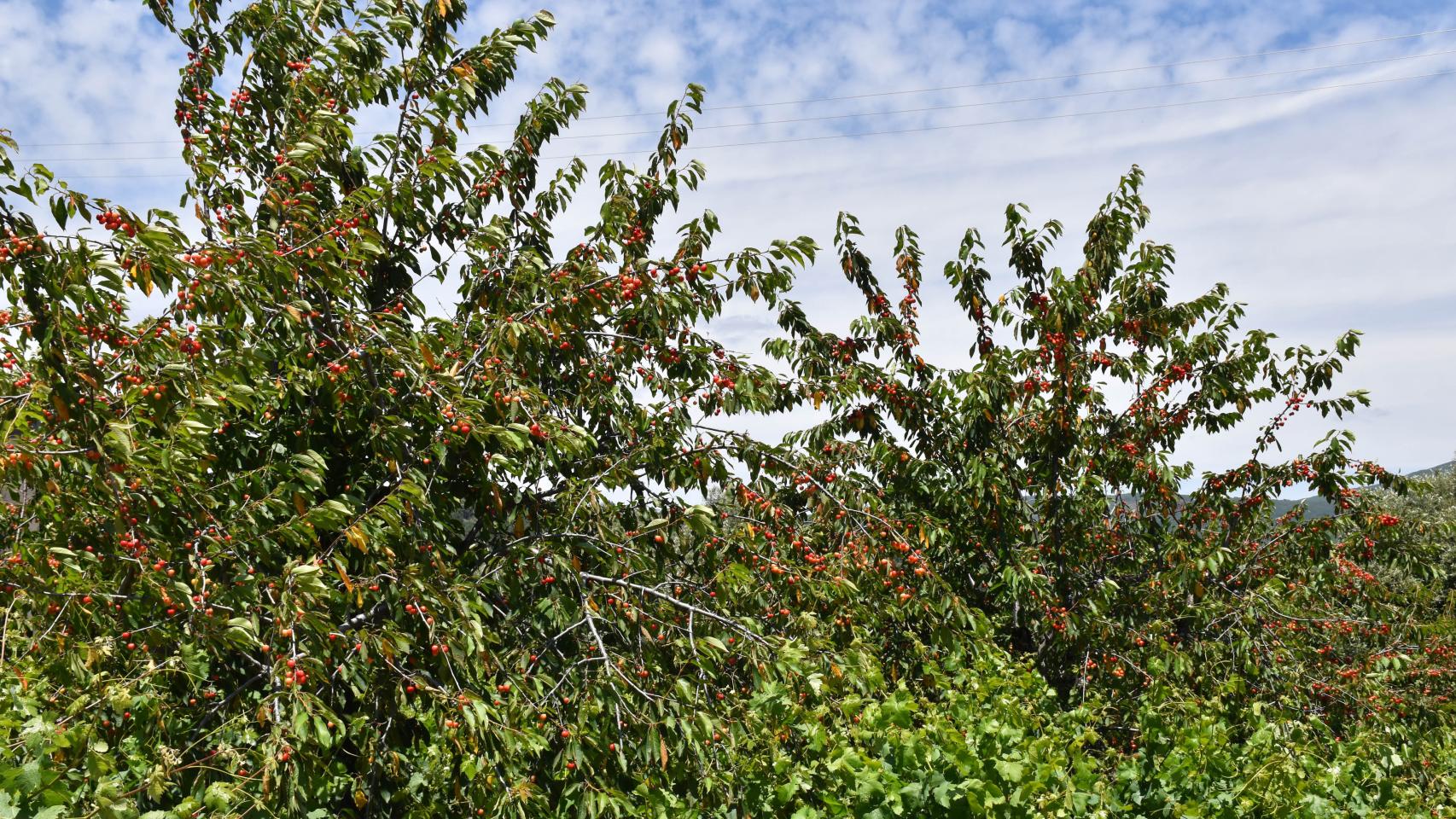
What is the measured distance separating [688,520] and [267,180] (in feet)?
8.57

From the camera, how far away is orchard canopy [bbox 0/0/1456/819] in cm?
312

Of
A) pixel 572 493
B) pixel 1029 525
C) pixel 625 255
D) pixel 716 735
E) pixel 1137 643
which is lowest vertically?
pixel 716 735

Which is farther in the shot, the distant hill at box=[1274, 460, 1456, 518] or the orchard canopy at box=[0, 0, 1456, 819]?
the distant hill at box=[1274, 460, 1456, 518]

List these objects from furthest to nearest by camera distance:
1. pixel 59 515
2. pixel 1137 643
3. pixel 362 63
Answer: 1. pixel 1137 643
2. pixel 362 63
3. pixel 59 515

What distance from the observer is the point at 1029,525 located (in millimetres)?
7277

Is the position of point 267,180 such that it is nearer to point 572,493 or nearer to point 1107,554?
point 572,493

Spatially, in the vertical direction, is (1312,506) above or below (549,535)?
above

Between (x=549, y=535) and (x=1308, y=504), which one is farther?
(x=1308, y=504)

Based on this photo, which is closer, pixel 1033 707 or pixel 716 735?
pixel 716 735

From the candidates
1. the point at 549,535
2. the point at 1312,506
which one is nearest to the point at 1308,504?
the point at 1312,506

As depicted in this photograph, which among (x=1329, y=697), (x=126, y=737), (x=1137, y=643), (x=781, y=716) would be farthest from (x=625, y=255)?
(x=1329, y=697)

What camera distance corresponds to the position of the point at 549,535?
3.99 metres

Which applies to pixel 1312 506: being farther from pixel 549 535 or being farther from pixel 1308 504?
pixel 549 535

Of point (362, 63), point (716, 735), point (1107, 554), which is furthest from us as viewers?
point (1107, 554)
